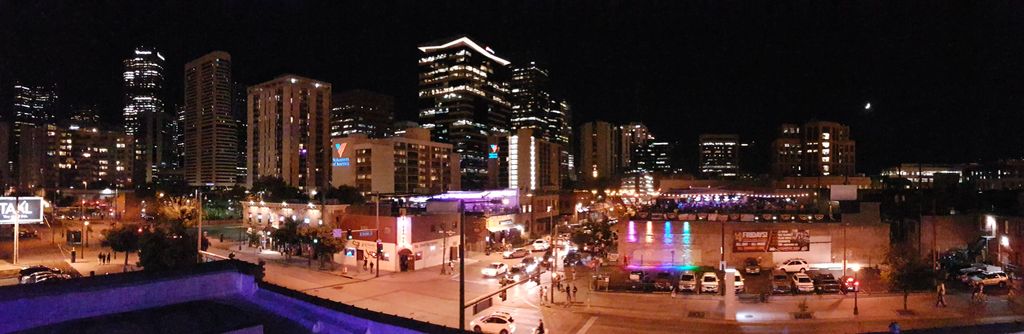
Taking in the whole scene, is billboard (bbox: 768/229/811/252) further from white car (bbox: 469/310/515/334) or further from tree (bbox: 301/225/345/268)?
tree (bbox: 301/225/345/268)

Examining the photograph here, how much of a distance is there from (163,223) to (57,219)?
31251mm

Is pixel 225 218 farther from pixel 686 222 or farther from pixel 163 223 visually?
pixel 686 222

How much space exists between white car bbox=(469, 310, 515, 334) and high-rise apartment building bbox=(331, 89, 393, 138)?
171m

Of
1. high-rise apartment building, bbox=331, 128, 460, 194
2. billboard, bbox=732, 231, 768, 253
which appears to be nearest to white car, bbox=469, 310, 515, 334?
billboard, bbox=732, 231, 768, 253

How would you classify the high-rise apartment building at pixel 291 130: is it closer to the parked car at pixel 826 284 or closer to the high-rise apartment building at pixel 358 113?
the high-rise apartment building at pixel 358 113

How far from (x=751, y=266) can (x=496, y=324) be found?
19.5 meters

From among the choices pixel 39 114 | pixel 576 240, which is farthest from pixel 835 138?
pixel 39 114

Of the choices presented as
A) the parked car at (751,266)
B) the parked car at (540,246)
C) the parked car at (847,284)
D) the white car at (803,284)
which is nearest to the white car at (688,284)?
the white car at (803,284)

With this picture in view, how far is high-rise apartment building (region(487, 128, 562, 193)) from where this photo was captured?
4998 inches

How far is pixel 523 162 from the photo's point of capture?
127000 mm

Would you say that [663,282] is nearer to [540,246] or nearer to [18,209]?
[540,246]

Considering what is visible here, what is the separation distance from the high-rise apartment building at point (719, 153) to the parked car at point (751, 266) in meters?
151

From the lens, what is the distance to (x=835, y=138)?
375 ft

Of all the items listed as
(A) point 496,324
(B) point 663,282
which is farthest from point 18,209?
(B) point 663,282
